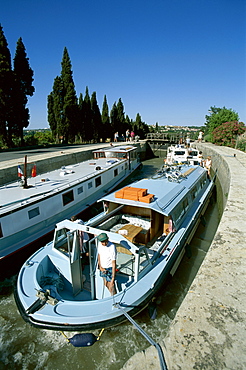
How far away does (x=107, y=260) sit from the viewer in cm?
519

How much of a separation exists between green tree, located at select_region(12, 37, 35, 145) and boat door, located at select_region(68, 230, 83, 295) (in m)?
24.1

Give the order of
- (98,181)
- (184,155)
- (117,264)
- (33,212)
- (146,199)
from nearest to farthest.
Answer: (117,264) < (146,199) < (33,212) < (98,181) < (184,155)

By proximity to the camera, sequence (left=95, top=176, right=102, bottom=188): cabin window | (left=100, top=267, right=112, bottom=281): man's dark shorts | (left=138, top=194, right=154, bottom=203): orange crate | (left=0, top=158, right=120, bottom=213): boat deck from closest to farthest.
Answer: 1. (left=100, top=267, right=112, bottom=281): man's dark shorts
2. (left=138, top=194, right=154, bottom=203): orange crate
3. (left=0, top=158, right=120, bottom=213): boat deck
4. (left=95, top=176, right=102, bottom=188): cabin window

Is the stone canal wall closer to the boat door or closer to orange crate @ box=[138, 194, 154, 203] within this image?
orange crate @ box=[138, 194, 154, 203]

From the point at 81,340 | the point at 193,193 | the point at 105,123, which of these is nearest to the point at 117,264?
the point at 81,340

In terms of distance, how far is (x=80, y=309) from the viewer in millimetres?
5062

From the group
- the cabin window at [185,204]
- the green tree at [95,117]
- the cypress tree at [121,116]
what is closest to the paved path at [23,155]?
the cabin window at [185,204]

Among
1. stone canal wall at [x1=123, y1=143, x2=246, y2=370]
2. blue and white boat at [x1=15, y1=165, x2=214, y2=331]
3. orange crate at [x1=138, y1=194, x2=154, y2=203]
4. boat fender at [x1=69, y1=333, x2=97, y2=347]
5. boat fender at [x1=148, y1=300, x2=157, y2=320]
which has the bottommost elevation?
boat fender at [x1=148, y1=300, x2=157, y2=320]

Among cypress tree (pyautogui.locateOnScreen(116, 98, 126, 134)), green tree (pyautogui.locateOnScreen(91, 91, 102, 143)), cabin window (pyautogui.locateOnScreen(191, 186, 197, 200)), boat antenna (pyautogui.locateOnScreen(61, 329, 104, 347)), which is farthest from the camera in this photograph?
cypress tree (pyautogui.locateOnScreen(116, 98, 126, 134))

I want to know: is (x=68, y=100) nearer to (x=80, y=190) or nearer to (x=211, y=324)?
(x=80, y=190)

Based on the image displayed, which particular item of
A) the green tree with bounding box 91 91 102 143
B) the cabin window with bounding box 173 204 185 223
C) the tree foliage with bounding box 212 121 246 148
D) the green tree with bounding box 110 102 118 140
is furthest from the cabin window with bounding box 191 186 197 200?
the green tree with bounding box 110 102 118 140

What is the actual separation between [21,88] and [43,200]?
23311 mm

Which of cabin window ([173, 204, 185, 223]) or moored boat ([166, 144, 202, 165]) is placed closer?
cabin window ([173, 204, 185, 223])

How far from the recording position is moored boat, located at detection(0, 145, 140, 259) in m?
8.16
